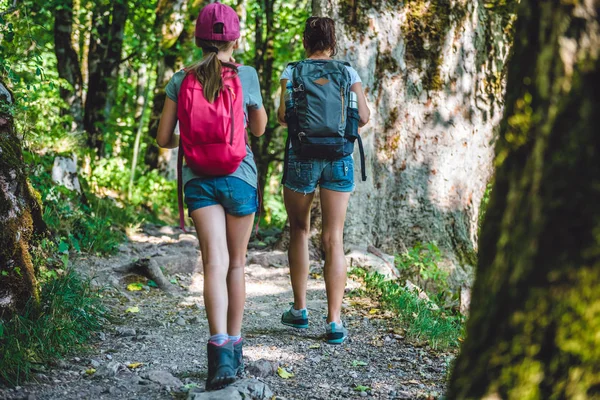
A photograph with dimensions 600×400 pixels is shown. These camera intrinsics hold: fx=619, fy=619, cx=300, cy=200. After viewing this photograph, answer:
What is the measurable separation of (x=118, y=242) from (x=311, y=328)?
375cm

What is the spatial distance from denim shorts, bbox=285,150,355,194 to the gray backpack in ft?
0.24

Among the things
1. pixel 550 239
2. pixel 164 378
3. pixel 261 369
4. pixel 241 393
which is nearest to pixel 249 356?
pixel 261 369

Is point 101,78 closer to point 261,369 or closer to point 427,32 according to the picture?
point 427,32

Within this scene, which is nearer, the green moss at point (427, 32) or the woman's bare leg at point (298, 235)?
the woman's bare leg at point (298, 235)

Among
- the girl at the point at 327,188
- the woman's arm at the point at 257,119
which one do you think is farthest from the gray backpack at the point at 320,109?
the woman's arm at the point at 257,119

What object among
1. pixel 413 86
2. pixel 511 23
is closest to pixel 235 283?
pixel 413 86

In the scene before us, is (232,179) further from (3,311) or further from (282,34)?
(282,34)

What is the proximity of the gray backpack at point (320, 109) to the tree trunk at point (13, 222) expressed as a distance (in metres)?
A: 2.04

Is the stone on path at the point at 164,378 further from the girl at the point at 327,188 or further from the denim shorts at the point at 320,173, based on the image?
the denim shorts at the point at 320,173

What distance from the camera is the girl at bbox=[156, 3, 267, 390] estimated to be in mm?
3332

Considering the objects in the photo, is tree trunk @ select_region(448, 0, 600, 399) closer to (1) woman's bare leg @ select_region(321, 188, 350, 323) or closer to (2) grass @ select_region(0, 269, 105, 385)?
(1) woman's bare leg @ select_region(321, 188, 350, 323)

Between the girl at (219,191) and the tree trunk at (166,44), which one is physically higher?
the tree trunk at (166,44)

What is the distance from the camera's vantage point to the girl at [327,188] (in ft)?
14.4

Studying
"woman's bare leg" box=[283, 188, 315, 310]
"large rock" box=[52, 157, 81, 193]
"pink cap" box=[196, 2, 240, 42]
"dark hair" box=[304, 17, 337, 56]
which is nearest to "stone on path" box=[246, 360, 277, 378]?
"woman's bare leg" box=[283, 188, 315, 310]
